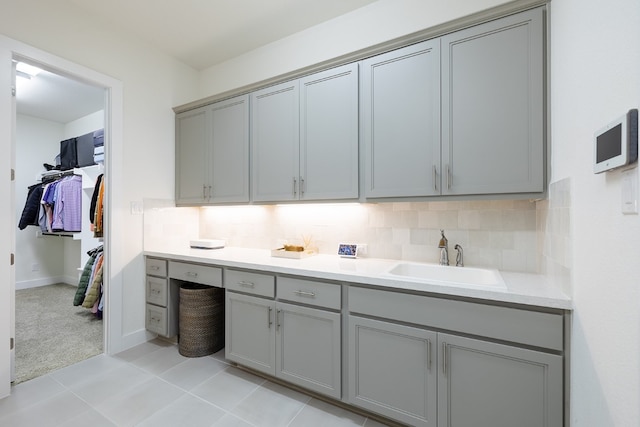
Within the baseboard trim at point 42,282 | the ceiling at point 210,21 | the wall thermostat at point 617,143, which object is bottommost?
the baseboard trim at point 42,282

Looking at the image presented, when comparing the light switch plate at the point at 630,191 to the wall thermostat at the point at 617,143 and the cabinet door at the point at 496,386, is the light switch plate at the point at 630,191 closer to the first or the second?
the wall thermostat at the point at 617,143

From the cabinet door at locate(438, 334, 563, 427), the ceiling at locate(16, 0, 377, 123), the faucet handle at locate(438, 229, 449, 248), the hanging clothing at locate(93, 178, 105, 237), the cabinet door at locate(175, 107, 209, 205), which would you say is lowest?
the cabinet door at locate(438, 334, 563, 427)

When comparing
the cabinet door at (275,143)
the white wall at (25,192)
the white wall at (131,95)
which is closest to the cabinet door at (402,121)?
the cabinet door at (275,143)

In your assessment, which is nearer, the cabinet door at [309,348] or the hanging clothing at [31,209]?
the cabinet door at [309,348]

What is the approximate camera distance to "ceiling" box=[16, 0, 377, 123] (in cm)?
225

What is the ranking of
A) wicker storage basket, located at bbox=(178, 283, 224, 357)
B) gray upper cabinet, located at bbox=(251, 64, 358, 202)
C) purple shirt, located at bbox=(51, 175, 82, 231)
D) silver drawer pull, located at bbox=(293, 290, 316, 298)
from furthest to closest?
1. purple shirt, located at bbox=(51, 175, 82, 231)
2. wicker storage basket, located at bbox=(178, 283, 224, 357)
3. gray upper cabinet, located at bbox=(251, 64, 358, 202)
4. silver drawer pull, located at bbox=(293, 290, 316, 298)

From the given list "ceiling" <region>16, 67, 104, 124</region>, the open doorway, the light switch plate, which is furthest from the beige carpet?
the light switch plate

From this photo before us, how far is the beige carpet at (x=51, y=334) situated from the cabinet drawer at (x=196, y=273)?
0.98 m

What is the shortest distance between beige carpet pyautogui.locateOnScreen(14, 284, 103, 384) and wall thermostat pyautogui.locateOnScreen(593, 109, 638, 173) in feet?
11.4

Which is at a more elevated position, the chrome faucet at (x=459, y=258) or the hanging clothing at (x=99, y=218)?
the hanging clothing at (x=99, y=218)

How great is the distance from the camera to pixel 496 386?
1314mm

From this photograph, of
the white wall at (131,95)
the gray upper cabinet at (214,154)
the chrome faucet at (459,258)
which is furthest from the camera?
the gray upper cabinet at (214,154)

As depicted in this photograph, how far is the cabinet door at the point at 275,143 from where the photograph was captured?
88.2 inches

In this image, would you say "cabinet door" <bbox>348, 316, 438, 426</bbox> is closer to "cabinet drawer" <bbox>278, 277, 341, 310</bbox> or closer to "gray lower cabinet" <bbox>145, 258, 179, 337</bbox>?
"cabinet drawer" <bbox>278, 277, 341, 310</bbox>
